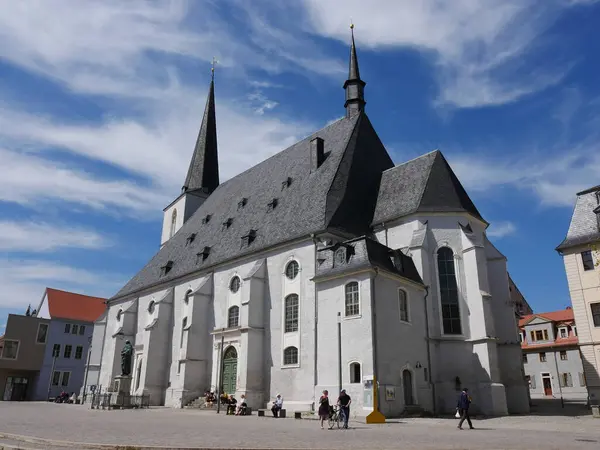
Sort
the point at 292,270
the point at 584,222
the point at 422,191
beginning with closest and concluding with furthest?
the point at 292,270
the point at 422,191
the point at 584,222

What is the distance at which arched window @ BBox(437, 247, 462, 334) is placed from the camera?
82.9 ft

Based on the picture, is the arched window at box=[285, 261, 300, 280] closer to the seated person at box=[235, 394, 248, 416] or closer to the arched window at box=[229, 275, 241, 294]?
the arched window at box=[229, 275, 241, 294]

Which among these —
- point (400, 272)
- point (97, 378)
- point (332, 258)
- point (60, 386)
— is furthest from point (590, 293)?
point (60, 386)

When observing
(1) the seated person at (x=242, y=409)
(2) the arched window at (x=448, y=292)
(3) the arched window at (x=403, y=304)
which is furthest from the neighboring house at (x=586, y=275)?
(1) the seated person at (x=242, y=409)

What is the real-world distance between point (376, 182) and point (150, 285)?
19981 millimetres

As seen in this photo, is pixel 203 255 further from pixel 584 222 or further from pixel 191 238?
pixel 584 222

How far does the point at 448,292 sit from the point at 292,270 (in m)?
8.52

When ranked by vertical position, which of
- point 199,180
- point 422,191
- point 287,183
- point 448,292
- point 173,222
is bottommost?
point 448,292

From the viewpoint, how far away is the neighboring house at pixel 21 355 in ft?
167

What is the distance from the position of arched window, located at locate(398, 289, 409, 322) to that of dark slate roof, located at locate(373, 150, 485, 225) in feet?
16.8

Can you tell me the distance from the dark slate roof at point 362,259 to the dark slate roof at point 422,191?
3.55m

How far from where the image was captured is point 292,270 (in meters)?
27.6

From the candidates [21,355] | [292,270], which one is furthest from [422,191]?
[21,355]

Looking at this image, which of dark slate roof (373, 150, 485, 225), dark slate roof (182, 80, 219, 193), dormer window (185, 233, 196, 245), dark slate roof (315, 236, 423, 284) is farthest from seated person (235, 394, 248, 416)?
dark slate roof (182, 80, 219, 193)
